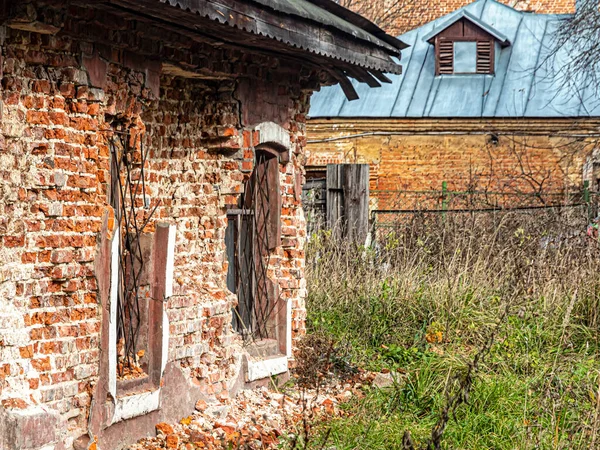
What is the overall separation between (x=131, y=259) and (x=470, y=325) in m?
3.84

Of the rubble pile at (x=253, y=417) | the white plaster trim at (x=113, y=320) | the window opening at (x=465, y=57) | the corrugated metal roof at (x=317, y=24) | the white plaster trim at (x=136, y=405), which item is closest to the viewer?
the corrugated metal roof at (x=317, y=24)

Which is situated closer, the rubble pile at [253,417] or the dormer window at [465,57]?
the rubble pile at [253,417]

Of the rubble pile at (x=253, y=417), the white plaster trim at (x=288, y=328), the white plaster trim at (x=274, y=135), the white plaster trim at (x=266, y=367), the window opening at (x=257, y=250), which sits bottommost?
the rubble pile at (x=253, y=417)

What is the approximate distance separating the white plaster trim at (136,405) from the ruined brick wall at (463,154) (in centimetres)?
1463

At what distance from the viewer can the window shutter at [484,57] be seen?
73.8 ft

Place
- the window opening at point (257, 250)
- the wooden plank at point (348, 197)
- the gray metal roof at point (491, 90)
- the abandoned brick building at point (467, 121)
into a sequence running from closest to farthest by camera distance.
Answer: the window opening at point (257, 250) < the wooden plank at point (348, 197) < the abandoned brick building at point (467, 121) < the gray metal roof at point (491, 90)

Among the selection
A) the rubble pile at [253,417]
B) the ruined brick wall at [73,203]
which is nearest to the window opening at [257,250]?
the rubble pile at [253,417]

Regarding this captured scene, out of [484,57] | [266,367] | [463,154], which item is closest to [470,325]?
[266,367]

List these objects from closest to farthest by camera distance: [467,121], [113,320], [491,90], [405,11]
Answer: [113,320] → [467,121] → [491,90] → [405,11]

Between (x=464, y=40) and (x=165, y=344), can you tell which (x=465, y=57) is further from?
(x=165, y=344)

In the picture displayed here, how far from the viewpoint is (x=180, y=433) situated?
676 cm

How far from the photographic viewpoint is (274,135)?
8273 millimetres

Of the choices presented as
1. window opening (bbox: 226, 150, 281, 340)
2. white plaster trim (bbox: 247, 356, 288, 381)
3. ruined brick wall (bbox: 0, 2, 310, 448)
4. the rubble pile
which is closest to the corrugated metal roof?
ruined brick wall (bbox: 0, 2, 310, 448)

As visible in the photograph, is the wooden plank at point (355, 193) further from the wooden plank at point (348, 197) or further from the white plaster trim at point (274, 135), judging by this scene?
the white plaster trim at point (274, 135)
